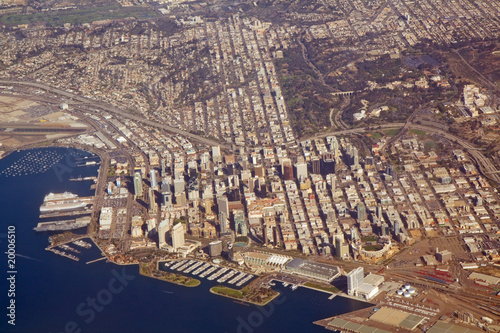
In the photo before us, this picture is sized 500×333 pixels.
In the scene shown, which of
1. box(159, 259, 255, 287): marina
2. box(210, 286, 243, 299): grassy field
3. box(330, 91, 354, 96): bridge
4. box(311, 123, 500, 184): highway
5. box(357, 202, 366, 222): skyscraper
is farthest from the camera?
box(330, 91, 354, 96): bridge

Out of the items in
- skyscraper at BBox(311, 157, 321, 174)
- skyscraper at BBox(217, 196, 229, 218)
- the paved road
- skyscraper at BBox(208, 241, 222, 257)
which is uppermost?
the paved road

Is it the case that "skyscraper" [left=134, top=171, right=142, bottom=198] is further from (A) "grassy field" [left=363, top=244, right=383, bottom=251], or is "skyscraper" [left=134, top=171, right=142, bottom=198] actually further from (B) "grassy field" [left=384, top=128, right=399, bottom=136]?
(B) "grassy field" [left=384, top=128, right=399, bottom=136]

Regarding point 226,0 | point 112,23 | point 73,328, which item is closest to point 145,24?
point 112,23

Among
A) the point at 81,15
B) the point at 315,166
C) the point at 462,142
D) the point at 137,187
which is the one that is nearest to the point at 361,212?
the point at 315,166

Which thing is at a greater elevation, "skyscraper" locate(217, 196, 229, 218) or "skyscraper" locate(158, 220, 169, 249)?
"skyscraper" locate(217, 196, 229, 218)

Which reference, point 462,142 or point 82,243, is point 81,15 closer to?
point 462,142

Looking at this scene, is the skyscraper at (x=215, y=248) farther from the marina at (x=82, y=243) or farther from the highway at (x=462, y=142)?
the highway at (x=462, y=142)

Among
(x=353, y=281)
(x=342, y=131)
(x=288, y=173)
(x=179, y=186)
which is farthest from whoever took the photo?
(x=342, y=131)

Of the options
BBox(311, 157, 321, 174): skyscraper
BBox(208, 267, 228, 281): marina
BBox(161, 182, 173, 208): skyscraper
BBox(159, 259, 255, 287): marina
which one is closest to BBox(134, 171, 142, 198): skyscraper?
BBox(161, 182, 173, 208): skyscraper

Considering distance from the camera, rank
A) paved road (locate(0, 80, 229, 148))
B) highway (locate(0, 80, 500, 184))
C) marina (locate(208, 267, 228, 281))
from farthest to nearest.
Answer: paved road (locate(0, 80, 229, 148)), highway (locate(0, 80, 500, 184)), marina (locate(208, 267, 228, 281))
